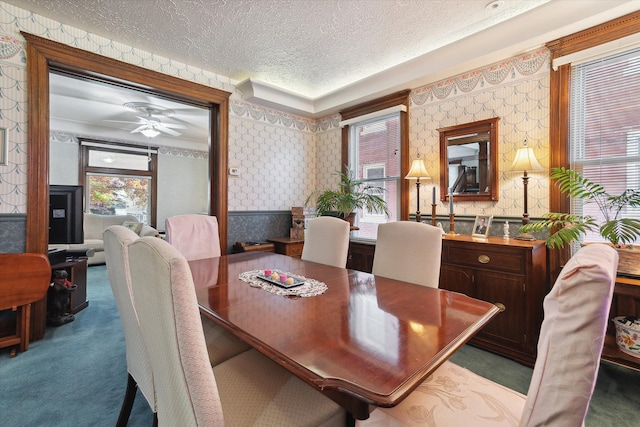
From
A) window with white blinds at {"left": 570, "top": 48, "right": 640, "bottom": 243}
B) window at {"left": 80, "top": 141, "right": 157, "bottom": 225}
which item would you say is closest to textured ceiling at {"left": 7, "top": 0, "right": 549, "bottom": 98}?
window with white blinds at {"left": 570, "top": 48, "right": 640, "bottom": 243}

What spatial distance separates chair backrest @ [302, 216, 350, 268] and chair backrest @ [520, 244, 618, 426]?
155 centimetres

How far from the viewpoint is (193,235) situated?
101 inches

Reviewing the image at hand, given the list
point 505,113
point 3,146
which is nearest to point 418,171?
point 505,113

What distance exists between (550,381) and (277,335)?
2.40 feet

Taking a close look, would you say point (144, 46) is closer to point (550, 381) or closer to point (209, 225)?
point (209, 225)

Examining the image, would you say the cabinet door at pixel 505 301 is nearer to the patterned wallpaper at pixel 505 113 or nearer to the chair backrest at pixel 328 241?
the patterned wallpaper at pixel 505 113

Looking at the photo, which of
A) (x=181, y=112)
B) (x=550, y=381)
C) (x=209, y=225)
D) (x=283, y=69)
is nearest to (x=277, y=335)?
(x=550, y=381)

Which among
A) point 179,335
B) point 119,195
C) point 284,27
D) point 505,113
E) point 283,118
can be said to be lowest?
point 179,335

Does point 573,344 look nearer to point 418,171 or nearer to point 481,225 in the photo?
point 481,225

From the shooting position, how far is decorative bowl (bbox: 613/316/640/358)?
1794mm

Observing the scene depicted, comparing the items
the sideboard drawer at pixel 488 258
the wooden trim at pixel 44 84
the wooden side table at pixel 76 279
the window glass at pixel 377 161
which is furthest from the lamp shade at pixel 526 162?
the wooden side table at pixel 76 279

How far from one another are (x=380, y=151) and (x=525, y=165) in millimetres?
1677

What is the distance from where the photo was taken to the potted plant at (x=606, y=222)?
6.12ft

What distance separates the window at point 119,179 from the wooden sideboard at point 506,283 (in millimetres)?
6362
